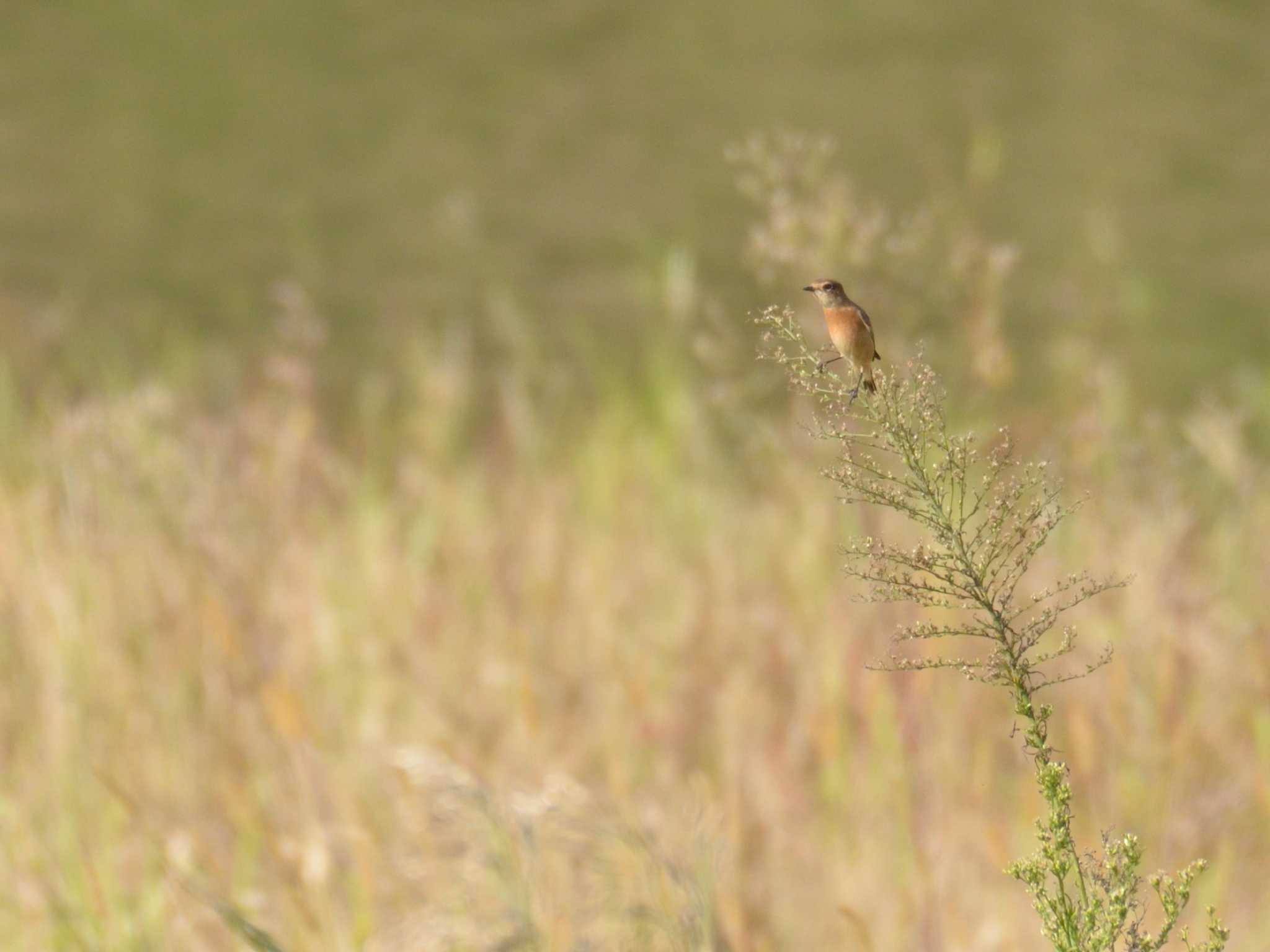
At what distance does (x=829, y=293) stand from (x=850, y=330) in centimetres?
3

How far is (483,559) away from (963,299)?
5.68ft

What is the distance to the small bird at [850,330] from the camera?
1.60ft

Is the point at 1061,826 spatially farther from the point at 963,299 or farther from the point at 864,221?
the point at 963,299

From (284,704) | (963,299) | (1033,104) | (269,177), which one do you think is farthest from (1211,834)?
(269,177)

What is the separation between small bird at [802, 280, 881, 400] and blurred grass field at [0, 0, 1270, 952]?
0.22 m

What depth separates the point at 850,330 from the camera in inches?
19.5

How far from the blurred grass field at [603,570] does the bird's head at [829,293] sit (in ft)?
0.71

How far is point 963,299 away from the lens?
1266 millimetres

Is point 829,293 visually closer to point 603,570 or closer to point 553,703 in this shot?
point 553,703

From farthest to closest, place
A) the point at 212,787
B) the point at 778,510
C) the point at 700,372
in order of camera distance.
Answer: the point at 700,372, the point at 778,510, the point at 212,787

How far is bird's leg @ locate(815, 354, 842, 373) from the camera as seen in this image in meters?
0.48

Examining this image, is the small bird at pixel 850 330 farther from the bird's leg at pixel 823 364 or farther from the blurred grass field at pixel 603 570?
the blurred grass field at pixel 603 570

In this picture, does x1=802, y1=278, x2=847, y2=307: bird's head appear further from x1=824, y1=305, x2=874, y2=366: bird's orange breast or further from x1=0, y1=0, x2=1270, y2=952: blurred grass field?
x1=0, y1=0, x2=1270, y2=952: blurred grass field

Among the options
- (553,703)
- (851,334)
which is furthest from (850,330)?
(553,703)
